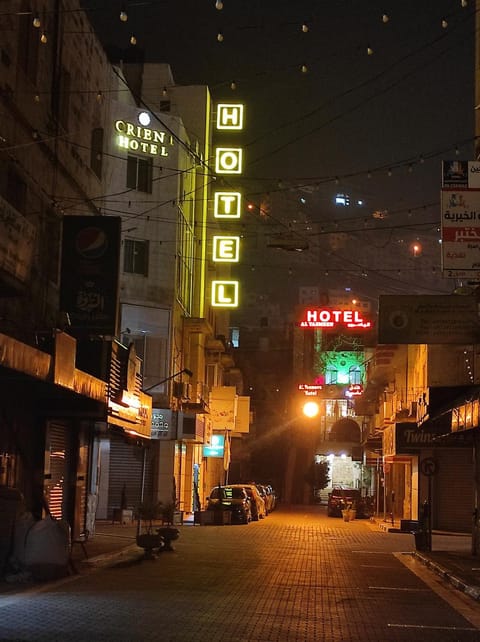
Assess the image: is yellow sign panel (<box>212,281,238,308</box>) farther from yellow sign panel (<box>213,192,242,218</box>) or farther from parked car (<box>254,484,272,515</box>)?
parked car (<box>254,484,272,515</box>)

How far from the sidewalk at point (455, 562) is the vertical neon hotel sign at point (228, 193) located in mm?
14772

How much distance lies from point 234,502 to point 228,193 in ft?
42.1

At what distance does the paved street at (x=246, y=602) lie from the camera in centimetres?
1077

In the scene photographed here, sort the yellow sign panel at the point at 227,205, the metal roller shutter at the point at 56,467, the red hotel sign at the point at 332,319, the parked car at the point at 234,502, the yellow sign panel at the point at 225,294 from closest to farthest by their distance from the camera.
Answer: the metal roller shutter at the point at 56,467
the parked car at the point at 234,502
the yellow sign panel at the point at 227,205
the yellow sign panel at the point at 225,294
the red hotel sign at the point at 332,319

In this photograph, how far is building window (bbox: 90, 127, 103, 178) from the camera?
2508 centimetres

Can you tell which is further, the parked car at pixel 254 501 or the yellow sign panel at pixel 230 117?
the parked car at pixel 254 501

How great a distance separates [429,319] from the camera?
872 inches

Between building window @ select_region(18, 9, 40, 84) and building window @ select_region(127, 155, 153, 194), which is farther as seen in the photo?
building window @ select_region(127, 155, 153, 194)

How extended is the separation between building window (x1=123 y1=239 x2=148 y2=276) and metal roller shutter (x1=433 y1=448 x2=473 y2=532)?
14510mm

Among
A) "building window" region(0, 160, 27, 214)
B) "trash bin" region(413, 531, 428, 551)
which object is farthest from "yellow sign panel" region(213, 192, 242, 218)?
"building window" region(0, 160, 27, 214)

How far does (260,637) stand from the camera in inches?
413

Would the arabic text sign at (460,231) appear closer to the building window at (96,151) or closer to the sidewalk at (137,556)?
the sidewalk at (137,556)

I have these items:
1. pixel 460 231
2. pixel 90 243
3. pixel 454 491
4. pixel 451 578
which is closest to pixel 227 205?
pixel 454 491

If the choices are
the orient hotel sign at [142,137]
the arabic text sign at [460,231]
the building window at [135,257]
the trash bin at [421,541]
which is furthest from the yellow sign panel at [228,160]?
the arabic text sign at [460,231]
